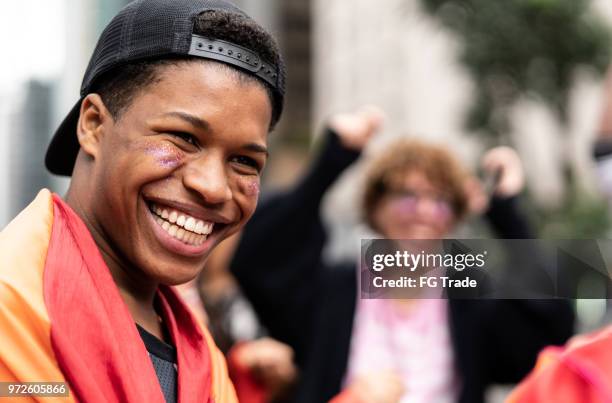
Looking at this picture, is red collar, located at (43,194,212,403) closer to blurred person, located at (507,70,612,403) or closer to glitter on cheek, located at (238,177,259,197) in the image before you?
glitter on cheek, located at (238,177,259,197)

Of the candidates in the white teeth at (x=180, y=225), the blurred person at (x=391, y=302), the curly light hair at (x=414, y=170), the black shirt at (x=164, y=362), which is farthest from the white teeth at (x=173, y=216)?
the curly light hair at (x=414, y=170)

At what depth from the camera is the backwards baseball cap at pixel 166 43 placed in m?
1.62

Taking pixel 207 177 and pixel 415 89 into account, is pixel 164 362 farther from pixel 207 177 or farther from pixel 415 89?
Result: pixel 415 89

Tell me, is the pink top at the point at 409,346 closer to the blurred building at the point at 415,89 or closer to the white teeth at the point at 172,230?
the white teeth at the point at 172,230

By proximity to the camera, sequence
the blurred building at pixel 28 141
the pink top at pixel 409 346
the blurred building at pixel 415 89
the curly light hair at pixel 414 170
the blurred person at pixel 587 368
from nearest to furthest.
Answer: the blurred person at pixel 587 368 < the pink top at pixel 409 346 < the curly light hair at pixel 414 170 < the blurred building at pixel 28 141 < the blurred building at pixel 415 89

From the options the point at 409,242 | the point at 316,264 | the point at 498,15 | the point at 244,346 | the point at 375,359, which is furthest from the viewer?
the point at 498,15

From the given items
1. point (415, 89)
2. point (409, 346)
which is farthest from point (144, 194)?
point (415, 89)

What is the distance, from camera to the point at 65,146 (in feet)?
6.11

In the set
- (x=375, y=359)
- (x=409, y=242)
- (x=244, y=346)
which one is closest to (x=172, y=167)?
(x=409, y=242)

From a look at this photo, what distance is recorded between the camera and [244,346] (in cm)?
382

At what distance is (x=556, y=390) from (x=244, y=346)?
6.96 ft

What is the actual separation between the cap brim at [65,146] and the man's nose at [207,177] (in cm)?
32

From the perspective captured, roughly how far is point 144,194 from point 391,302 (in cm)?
183

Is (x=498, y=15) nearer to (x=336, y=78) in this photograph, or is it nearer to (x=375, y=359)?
(x=375, y=359)
